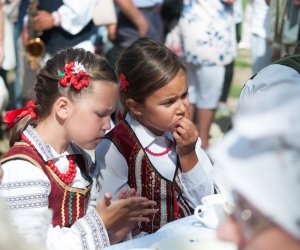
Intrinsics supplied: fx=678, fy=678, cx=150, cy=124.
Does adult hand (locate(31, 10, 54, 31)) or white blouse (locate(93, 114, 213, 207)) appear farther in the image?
adult hand (locate(31, 10, 54, 31))

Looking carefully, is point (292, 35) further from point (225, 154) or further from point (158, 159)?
point (225, 154)

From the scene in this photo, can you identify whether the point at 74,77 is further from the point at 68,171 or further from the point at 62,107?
the point at 68,171

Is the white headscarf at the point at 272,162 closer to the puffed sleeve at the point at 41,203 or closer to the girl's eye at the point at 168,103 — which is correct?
the puffed sleeve at the point at 41,203

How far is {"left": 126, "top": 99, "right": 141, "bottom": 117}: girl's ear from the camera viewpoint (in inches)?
102

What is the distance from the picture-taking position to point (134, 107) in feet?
8.48

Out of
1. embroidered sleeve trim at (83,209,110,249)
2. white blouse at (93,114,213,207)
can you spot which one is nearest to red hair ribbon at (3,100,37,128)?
white blouse at (93,114,213,207)

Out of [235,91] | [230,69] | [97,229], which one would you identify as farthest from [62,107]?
[235,91]

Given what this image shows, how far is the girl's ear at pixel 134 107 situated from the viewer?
8.46 feet

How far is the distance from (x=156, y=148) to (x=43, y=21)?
1.60m

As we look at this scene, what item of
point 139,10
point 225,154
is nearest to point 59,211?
point 225,154

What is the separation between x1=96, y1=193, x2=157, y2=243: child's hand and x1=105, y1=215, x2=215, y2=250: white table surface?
4.4 inches

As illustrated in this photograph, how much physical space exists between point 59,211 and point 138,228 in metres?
0.41

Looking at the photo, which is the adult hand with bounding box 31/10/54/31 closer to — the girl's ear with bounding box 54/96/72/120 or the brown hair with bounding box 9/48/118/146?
the brown hair with bounding box 9/48/118/146

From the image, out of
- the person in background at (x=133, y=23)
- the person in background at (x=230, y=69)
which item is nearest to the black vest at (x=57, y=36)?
the person in background at (x=133, y=23)
